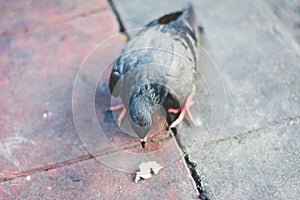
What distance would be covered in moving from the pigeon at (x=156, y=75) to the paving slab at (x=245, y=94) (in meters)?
0.42

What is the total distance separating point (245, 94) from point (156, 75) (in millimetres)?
1191

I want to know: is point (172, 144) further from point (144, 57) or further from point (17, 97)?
point (17, 97)

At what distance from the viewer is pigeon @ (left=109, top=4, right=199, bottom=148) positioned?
151 inches

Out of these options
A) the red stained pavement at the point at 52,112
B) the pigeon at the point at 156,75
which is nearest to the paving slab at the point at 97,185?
the red stained pavement at the point at 52,112

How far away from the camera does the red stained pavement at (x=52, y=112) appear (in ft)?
12.7

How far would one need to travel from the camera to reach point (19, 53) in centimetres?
530

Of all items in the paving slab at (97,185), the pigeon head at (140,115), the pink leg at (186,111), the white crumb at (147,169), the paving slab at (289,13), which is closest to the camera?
the pigeon head at (140,115)

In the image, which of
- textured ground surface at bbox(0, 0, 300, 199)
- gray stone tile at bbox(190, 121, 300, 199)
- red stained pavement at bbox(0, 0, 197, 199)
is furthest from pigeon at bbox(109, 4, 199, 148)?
gray stone tile at bbox(190, 121, 300, 199)

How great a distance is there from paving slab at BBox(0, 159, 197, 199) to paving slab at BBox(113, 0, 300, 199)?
0.24m

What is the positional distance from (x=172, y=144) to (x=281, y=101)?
1283 millimetres

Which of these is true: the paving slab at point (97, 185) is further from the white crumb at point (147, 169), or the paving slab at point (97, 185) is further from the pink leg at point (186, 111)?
the pink leg at point (186, 111)

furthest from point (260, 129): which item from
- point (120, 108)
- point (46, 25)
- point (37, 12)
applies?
point (37, 12)

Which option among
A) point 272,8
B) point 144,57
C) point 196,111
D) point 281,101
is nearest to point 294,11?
point 272,8

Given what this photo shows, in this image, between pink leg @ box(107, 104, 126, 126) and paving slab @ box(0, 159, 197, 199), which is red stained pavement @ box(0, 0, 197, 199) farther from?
pink leg @ box(107, 104, 126, 126)
